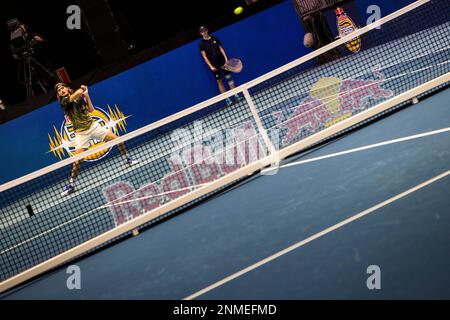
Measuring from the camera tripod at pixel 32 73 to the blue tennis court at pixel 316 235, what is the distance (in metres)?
9.55

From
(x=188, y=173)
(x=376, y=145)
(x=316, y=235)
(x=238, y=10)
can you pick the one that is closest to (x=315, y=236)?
(x=316, y=235)

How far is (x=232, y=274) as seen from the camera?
15.4 ft

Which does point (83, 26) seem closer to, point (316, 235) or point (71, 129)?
point (71, 129)

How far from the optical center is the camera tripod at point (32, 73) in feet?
49.7

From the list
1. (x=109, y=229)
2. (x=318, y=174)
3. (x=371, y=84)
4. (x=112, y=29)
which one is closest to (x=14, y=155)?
(x=112, y=29)

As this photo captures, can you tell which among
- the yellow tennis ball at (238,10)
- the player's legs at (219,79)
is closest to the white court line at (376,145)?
the player's legs at (219,79)

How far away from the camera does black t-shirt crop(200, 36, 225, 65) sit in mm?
14336

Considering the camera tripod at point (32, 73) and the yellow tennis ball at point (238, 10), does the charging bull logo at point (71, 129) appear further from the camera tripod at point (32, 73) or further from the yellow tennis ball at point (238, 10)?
the yellow tennis ball at point (238, 10)

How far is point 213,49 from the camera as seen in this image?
47.1 ft

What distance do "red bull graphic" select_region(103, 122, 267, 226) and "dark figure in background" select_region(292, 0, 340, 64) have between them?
20.5 feet

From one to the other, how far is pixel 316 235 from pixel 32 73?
12794mm

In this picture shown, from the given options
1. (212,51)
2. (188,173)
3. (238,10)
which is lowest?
(188,173)
